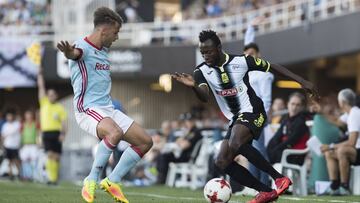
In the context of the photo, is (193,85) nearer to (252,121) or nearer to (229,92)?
(229,92)

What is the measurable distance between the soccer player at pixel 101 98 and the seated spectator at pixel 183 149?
8831mm

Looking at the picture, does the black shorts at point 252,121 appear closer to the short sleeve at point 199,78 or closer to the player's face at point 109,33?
the short sleeve at point 199,78

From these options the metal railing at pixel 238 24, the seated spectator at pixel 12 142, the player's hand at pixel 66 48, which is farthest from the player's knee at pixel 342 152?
the seated spectator at pixel 12 142

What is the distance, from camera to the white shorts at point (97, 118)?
10.1 metres

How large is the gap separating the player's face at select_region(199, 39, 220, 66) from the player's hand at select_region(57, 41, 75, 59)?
136 centimetres

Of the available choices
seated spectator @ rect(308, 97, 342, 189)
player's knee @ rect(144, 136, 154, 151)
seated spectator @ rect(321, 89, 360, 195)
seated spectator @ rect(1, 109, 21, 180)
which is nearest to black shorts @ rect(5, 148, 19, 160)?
seated spectator @ rect(1, 109, 21, 180)

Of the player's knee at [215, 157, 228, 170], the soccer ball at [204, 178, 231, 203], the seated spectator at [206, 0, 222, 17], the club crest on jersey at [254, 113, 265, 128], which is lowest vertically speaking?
the soccer ball at [204, 178, 231, 203]

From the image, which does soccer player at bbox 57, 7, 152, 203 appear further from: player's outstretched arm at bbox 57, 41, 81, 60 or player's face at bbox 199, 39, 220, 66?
player's face at bbox 199, 39, 220, 66

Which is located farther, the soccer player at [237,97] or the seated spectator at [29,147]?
the seated spectator at [29,147]

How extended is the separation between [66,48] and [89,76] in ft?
2.15

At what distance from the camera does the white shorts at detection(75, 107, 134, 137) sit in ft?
33.2

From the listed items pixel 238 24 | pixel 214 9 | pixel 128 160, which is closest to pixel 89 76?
pixel 128 160

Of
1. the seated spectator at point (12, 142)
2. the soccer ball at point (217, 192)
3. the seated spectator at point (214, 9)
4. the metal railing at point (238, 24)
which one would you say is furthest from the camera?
the seated spectator at point (214, 9)

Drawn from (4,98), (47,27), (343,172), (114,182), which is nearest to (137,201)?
(114,182)
